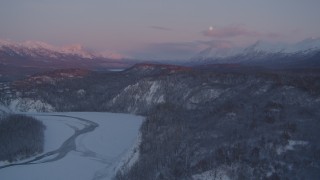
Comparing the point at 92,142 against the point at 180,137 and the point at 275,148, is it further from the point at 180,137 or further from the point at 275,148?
the point at 275,148

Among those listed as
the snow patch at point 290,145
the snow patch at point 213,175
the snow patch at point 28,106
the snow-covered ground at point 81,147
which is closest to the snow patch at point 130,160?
the snow-covered ground at point 81,147

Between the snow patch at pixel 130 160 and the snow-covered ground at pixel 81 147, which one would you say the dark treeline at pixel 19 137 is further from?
the snow patch at pixel 130 160

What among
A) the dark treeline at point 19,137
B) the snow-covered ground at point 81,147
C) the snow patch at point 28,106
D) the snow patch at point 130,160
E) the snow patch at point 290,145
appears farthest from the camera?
the snow patch at point 28,106

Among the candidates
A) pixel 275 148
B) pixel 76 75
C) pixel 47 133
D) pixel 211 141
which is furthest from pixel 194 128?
pixel 76 75

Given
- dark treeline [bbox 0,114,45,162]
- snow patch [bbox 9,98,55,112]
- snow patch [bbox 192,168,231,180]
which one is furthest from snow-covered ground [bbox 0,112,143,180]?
snow patch [bbox 192,168,231,180]

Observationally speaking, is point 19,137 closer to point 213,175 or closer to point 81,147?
point 81,147

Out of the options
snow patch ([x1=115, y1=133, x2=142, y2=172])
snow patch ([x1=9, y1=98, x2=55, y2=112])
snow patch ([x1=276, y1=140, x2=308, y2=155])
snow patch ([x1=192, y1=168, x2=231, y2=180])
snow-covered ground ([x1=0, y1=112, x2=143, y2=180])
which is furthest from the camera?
snow patch ([x1=9, y1=98, x2=55, y2=112])

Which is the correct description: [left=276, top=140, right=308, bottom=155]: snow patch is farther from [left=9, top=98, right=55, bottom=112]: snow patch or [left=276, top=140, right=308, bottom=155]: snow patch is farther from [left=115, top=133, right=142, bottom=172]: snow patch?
[left=9, top=98, right=55, bottom=112]: snow patch
